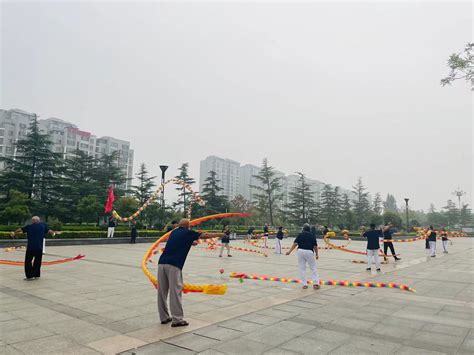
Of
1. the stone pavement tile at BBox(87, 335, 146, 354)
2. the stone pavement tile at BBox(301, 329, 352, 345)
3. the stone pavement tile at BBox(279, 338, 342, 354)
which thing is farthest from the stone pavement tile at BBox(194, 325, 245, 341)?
the stone pavement tile at BBox(301, 329, 352, 345)

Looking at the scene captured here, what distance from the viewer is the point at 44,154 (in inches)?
1649

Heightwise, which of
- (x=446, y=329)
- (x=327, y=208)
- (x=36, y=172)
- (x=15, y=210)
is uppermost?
(x=36, y=172)

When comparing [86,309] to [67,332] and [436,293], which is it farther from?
[436,293]

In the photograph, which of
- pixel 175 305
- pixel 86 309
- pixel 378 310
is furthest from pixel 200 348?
pixel 378 310

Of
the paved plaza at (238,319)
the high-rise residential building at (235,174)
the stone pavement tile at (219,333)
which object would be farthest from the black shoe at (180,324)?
the high-rise residential building at (235,174)

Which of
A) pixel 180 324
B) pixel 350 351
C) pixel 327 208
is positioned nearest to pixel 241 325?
pixel 180 324

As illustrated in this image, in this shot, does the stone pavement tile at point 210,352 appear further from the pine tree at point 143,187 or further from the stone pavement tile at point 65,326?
the pine tree at point 143,187

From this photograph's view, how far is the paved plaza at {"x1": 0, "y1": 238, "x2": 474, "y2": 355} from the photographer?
4.90 m

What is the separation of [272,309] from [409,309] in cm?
309

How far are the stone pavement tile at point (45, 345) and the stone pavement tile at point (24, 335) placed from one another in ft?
0.53

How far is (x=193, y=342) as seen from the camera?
5027mm

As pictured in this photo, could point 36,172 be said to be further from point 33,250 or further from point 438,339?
point 438,339

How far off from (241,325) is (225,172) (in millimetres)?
137740

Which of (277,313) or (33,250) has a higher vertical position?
(33,250)
